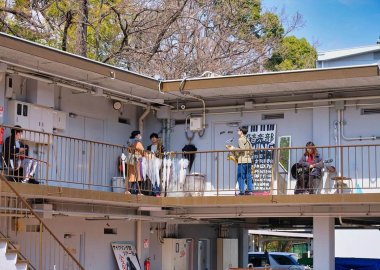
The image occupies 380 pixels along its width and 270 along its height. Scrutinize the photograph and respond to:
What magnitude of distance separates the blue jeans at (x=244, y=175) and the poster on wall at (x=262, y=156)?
751mm

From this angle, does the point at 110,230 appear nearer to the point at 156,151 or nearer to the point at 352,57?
the point at 156,151

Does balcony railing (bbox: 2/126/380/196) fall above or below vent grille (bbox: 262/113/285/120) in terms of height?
below

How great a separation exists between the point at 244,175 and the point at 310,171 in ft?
5.63

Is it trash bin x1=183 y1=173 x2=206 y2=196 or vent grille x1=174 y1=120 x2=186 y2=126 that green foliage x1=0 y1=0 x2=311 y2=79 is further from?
trash bin x1=183 y1=173 x2=206 y2=196

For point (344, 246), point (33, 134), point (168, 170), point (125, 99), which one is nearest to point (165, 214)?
point (168, 170)

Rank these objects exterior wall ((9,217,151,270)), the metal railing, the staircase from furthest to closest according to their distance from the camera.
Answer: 1. exterior wall ((9,217,151,270))
2. the metal railing
3. the staircase

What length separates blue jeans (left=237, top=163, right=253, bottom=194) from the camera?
68.0 ft

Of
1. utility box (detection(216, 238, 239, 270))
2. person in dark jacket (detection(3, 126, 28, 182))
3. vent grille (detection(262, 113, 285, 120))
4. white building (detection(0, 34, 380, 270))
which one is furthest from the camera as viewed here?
utility box (detection(216, 238, 239, 270))

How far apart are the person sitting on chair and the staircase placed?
2.01m

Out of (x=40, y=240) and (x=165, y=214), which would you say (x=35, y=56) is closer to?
(x=40, y=240)

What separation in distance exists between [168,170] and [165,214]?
1.45 m

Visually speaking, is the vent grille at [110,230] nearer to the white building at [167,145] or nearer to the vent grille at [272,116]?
the white building at [167,145]

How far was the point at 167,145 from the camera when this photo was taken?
2416 centimetres

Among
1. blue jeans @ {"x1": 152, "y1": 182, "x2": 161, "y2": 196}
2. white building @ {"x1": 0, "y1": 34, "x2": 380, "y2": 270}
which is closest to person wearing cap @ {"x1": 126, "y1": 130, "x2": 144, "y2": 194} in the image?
white building @ {"x1": 0, "y1": 34, "x2": 380, "y2": 270}
